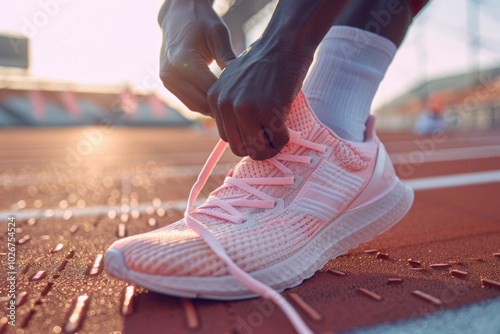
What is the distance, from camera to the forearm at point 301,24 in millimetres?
659

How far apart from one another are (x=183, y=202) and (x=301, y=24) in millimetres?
1142

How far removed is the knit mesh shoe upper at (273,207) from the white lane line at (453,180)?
1250mm

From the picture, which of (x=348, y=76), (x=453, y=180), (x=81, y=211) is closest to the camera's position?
(x=348, y=76)

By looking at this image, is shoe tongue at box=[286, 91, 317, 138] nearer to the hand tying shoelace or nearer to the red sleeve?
the hand tying shoelace

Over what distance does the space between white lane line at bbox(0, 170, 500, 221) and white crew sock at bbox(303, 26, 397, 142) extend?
753 millimetres

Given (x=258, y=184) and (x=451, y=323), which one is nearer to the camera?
(x=451, y=323)

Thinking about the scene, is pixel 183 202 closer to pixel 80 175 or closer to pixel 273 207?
pixel 273 207

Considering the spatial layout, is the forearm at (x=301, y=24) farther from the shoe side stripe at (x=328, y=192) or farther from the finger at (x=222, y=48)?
the shoe side stripe at (x=328, y=192)

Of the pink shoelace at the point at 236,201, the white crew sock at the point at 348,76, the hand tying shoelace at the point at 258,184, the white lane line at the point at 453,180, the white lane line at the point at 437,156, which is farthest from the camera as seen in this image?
the white lane line at the point at 437,156

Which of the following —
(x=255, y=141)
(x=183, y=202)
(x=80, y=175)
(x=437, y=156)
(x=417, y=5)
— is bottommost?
(x=80, y=175)

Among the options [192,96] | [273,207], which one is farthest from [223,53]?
[273,207]

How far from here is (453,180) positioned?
2148 mm

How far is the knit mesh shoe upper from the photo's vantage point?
63cm

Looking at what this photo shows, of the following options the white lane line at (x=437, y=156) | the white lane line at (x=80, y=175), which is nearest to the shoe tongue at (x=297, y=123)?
the white lane line at (x=80, y=175)
